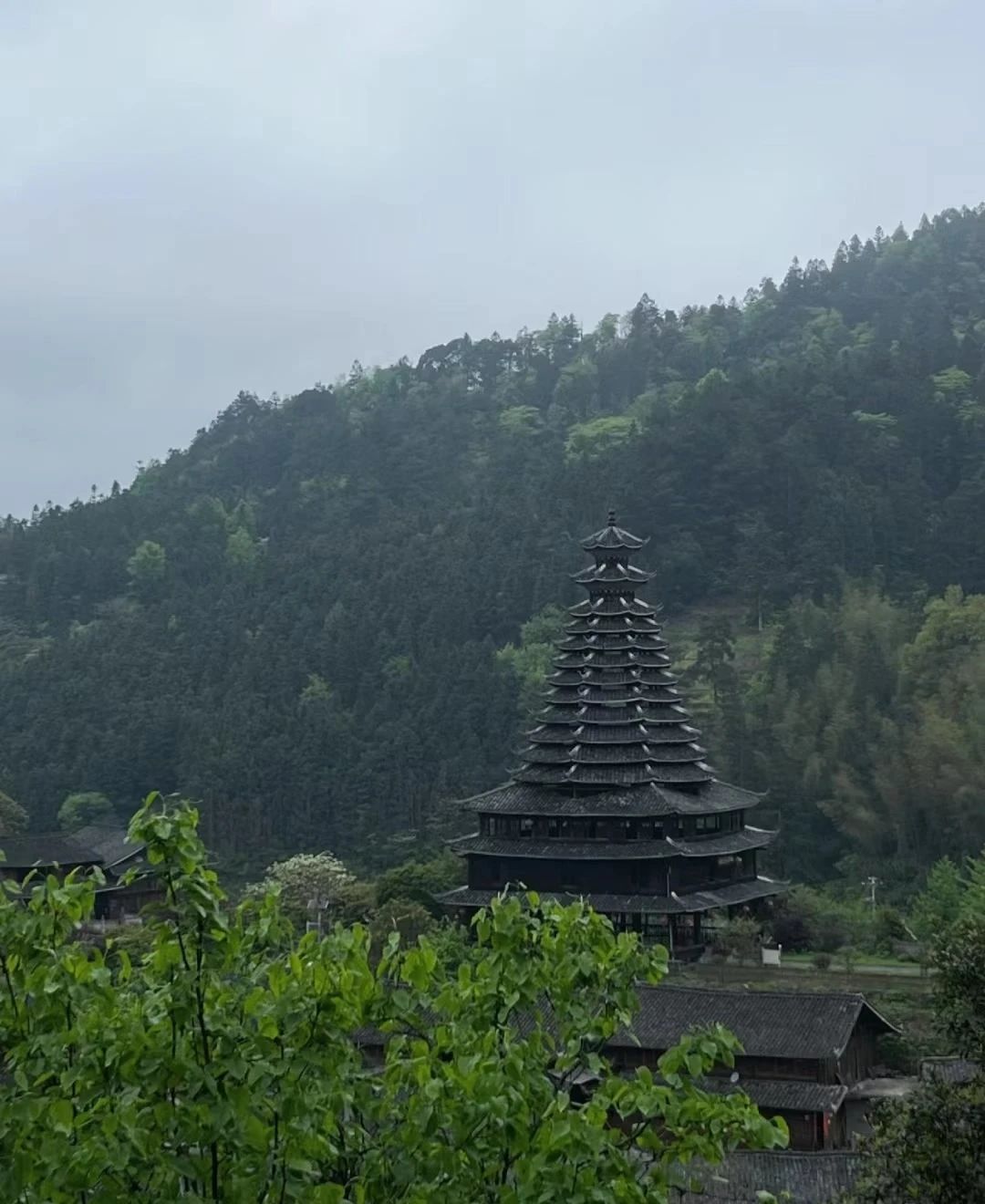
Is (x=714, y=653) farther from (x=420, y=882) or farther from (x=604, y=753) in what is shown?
(x=420, y=882)

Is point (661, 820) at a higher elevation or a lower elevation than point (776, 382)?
lower

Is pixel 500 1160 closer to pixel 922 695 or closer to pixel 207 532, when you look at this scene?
pixel 922 695

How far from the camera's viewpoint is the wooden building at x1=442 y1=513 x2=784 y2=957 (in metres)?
49.7

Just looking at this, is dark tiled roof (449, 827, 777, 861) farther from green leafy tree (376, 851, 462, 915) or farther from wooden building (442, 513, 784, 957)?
green leafy tree (376, 851, 462, 915)

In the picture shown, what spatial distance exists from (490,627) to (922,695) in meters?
35.9

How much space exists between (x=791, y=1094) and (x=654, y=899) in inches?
678

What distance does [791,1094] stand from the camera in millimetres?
31594

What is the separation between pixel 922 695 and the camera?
67375 mm

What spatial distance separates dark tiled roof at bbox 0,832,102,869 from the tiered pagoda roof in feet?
72.4

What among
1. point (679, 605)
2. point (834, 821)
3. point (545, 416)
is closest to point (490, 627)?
point (679, 605)

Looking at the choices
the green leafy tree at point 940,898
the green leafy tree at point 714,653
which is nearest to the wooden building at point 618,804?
the green leafy tree at point 940,898

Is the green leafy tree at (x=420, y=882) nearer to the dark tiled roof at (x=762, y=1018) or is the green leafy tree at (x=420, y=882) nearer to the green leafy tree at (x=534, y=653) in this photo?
the dark tiled roof at (x=762, y=1018)

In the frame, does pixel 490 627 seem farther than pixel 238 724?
Yes

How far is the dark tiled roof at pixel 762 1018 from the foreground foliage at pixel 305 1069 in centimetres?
2451
